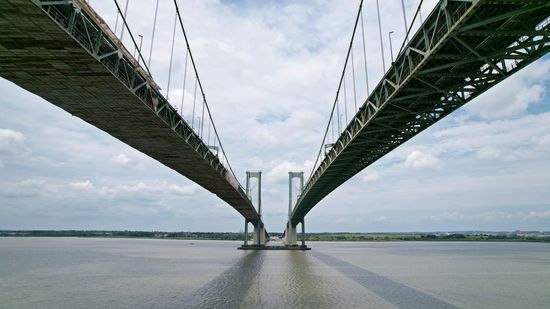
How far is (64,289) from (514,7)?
1263 inches

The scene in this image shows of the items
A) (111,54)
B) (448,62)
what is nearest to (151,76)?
(111,54)

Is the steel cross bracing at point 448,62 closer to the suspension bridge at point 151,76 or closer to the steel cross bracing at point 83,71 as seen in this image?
the suspension bridge at point 151,76

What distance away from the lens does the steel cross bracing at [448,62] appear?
11492 mm

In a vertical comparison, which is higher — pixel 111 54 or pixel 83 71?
pixel 111 54

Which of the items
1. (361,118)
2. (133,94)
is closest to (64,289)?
(133,94)

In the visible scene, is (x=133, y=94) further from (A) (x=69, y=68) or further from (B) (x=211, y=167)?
(B) (x=211, y=167)

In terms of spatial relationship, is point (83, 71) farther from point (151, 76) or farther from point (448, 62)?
point (448, 62)

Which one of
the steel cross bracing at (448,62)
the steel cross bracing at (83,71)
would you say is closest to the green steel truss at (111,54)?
the steel cross bracing at (83,71)

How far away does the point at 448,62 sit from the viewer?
14.7 m

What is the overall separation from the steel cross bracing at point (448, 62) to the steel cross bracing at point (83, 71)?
12.1m

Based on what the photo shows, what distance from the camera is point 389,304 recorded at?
21.8m

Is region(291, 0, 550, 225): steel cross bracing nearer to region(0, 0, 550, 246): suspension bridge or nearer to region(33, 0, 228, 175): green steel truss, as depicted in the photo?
region(0, 0, 550, 246): suspension bridge

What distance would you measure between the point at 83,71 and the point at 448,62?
14537mm

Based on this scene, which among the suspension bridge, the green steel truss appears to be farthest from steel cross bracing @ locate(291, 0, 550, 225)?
the green steel truss
